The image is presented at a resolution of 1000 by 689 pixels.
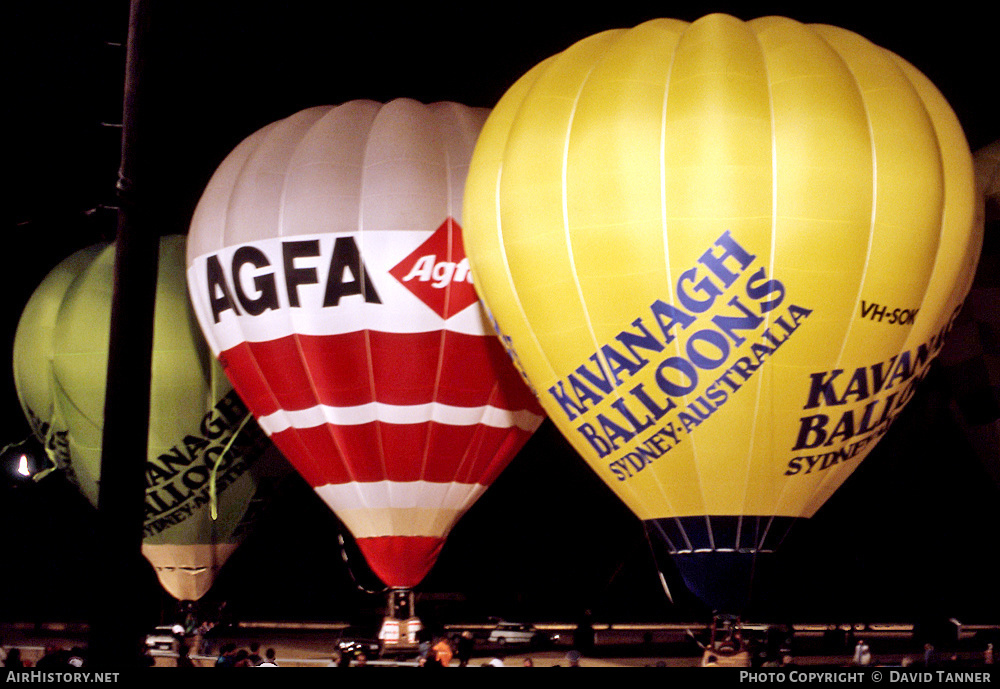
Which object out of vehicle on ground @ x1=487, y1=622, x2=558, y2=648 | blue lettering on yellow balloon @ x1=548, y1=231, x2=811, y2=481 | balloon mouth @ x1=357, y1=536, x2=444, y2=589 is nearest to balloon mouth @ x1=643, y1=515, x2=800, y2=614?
blue lettering on yellow balloon @ x1=548, y1=231, x2=811, y2=481

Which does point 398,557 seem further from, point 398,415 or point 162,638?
point 162,638

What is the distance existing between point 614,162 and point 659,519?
1.38 meters

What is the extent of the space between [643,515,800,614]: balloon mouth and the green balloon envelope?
2.81 meters

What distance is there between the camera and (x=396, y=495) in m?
5.53

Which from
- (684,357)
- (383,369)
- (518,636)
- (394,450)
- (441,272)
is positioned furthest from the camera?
(518,636)

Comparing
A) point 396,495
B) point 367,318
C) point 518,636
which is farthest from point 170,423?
point 518,636

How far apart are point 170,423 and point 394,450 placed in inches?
58.9

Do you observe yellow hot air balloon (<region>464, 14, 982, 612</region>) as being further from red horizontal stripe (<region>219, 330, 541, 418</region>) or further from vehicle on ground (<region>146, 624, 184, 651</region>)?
vehicle on ground (<region>146, 624, 184, 651</region>)

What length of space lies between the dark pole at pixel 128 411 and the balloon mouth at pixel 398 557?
8.80 feet

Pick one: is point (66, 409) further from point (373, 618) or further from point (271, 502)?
point (373, 618)

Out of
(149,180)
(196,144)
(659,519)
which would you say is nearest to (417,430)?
(659,519)

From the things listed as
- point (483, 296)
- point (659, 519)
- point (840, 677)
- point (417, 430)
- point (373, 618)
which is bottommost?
point (373, 618)

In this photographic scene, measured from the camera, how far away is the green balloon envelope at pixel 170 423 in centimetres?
623

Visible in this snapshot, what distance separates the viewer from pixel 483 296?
4738 mm
